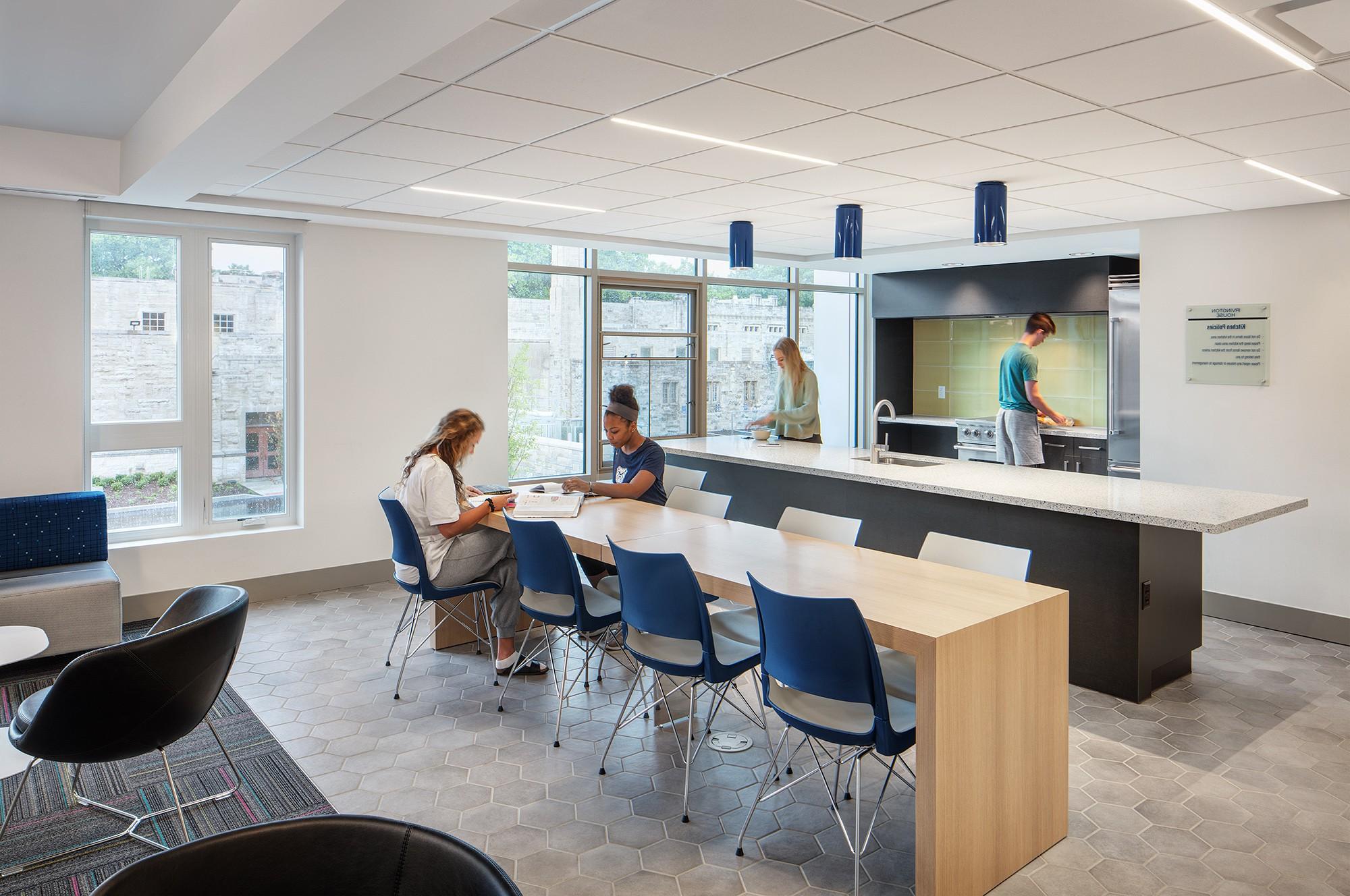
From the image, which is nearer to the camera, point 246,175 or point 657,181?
point 246,175

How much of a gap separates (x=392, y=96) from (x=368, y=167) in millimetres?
1331

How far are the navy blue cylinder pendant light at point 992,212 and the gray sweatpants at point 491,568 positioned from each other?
3.01m

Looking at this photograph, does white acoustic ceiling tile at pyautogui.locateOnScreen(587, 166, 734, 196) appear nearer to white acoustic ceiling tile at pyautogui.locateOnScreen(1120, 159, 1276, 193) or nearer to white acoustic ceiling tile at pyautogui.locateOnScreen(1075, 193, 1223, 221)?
white acoustic ceiling tile at pyautogui.locateOnScreen(1120, 159, 1276, 193)

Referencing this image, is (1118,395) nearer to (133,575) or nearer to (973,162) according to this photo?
(973,162)

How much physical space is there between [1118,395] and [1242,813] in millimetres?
4215

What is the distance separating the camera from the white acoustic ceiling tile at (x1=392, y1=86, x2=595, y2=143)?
334 cm

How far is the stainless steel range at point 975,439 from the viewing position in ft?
28.6

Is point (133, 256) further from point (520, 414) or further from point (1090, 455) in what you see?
point (1090, 455)

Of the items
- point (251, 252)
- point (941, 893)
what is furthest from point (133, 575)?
point (941, 893)

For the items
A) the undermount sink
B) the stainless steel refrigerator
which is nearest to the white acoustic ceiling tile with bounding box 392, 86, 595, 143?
the undermount sink

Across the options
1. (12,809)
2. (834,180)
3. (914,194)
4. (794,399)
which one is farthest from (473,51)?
(794,399)

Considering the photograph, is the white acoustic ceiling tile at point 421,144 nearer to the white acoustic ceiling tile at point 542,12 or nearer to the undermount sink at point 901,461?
the white acoustic ceiling tile at point 542,12

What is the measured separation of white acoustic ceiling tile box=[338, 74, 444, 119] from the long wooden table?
204 centimetres

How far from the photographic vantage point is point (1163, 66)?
9.53 feet
